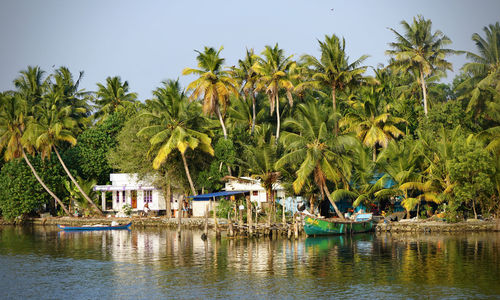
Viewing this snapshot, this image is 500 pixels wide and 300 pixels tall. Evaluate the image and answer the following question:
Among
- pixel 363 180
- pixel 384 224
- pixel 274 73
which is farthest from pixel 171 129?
pixel 384 224

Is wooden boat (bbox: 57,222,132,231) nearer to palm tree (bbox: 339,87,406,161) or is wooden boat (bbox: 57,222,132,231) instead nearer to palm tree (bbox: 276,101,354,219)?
palm tree (bbox: 276,101,354,219)

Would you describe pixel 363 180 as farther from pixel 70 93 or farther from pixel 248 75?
pixel 70 93

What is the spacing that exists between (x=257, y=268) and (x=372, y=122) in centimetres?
2445

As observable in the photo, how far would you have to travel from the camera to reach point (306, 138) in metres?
42.1

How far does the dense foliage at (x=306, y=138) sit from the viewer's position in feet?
137

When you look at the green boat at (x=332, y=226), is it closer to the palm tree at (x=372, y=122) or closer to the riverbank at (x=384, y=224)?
the riverbank at (x=384, y=224)

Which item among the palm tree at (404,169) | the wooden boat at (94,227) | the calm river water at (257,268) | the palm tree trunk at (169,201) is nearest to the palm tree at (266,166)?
the calm river water at (257,268)

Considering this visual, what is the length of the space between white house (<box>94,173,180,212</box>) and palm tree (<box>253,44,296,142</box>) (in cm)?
1335

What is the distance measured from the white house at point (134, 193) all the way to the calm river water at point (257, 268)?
45.6 ft

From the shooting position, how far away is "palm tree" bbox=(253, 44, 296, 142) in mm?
50312

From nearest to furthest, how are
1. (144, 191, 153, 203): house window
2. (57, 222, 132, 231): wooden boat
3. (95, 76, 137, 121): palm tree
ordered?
(57, 222, 132, 231): wooden boat
(144, 191, 153, 203): house window
(95, 76, 137, 121): palm tree

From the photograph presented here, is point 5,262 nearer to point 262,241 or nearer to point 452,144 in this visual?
point 262,241

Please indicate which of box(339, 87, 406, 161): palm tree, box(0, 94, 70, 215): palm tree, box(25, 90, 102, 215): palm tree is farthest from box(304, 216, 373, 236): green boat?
box(0, 94, 70, 215): palm tree

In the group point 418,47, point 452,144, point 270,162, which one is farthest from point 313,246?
point 418,47
